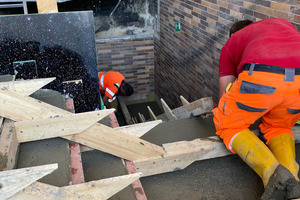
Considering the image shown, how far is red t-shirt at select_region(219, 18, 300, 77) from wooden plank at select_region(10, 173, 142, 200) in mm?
1201

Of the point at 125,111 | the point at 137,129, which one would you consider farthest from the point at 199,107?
the point at 125,111

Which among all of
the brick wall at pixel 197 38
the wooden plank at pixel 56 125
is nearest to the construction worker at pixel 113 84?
the brick wall at pixel 197 38

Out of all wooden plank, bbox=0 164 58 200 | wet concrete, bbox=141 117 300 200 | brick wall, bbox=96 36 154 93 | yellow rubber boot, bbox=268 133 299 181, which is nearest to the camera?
wooden plank, bbox=0 164 58 200

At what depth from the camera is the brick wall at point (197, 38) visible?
10.4ft

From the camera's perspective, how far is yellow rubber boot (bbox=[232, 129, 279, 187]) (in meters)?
1.92

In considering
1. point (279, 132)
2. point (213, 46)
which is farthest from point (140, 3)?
point (279, 132)

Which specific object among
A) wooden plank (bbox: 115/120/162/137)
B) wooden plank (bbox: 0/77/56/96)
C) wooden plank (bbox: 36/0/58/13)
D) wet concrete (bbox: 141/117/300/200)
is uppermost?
wooden plank (bbox: 36/0/58/13)

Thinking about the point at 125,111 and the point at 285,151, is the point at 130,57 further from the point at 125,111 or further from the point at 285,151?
the point at 285,151

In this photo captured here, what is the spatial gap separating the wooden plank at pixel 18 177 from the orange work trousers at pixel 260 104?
1.41m

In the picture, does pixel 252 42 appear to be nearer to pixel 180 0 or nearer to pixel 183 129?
pixel 183 129

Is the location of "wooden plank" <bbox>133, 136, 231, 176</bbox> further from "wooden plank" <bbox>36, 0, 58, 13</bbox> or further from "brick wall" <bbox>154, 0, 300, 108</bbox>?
"wooden plank" <bbox>36, 0, 58, 13</bbox>

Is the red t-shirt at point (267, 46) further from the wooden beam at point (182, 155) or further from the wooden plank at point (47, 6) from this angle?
the wooden plank at point (47, 6)

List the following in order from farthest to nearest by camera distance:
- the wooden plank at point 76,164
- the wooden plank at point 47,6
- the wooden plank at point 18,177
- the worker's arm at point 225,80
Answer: the wooden plank at point 47,6, the worker's arm at point 225,80, the wooden plank at point 76,164, the wooden plank at point 18,177

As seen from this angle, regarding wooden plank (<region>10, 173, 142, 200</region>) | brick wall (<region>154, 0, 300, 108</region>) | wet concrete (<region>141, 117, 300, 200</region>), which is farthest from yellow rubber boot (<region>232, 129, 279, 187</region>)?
brick wall (<region>154, 0, 300, 108</region>)
